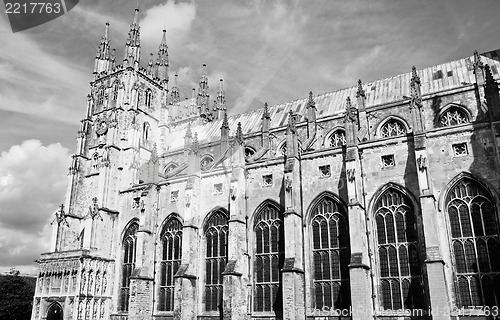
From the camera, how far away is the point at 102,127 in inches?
1875

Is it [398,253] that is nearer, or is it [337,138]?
[398,253]

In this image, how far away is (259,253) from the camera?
101 ft

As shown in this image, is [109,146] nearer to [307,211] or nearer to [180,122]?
[180,122]

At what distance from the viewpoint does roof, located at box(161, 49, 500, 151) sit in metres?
36.2

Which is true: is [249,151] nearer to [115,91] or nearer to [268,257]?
[268,257]

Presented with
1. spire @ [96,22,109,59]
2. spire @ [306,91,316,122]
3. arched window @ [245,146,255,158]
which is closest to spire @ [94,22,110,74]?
spire @ [96,22,109,59]

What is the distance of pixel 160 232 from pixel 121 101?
1858 cm

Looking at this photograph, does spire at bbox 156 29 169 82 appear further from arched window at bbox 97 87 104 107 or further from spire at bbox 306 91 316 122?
spire at bbox 306 91 316 122

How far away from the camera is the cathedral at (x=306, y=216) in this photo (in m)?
25.0

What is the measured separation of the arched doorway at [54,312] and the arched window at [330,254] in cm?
2248

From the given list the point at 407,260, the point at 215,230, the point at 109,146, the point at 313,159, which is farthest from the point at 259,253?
the point at 109,146

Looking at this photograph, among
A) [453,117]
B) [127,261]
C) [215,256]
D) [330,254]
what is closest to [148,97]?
[127,261]

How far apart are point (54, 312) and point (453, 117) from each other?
36411 millimetres

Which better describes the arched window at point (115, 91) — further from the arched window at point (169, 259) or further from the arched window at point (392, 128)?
the arched window at point (392, 128)
